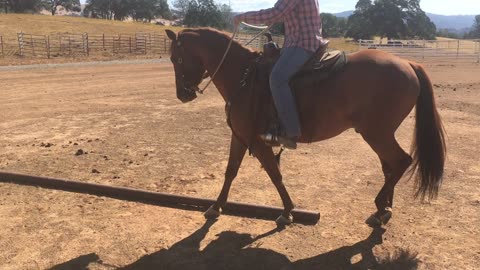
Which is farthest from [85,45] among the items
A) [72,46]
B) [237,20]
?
[237,20]

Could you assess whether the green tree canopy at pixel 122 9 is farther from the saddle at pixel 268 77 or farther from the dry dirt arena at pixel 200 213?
the saddle at pixel 268 77

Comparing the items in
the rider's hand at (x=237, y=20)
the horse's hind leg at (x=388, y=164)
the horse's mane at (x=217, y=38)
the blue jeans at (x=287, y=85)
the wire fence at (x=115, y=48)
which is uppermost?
the wire fence at (x=115, y=48)

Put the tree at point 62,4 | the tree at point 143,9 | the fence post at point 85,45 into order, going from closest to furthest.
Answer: the fence post at point 85,45
the tree at point 143,9
the tree at point 62,4

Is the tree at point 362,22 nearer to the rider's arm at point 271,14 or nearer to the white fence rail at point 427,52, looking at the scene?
the white fence rail at point 427,52

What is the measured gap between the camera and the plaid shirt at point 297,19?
15.2 feet

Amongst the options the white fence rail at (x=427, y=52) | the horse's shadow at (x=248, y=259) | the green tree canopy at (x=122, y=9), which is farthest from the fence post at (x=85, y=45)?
the green tree canopy at (x=122, y=9)

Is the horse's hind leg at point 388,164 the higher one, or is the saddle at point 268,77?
the saddle at point 268,77

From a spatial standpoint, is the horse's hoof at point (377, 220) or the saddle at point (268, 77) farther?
the horse's hoof at point (377, 220)

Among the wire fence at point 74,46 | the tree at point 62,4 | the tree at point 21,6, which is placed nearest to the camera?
the wire fence at point 74,46

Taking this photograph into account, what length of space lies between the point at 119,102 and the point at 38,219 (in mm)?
9239

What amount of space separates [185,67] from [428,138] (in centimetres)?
287

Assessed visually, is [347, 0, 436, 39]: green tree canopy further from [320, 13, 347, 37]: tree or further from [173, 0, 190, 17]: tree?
[173, 0, 190, 17]: tree

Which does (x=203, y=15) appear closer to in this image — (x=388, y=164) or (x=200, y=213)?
(x=200, y=213)

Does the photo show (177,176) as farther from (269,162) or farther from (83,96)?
(83,96)
